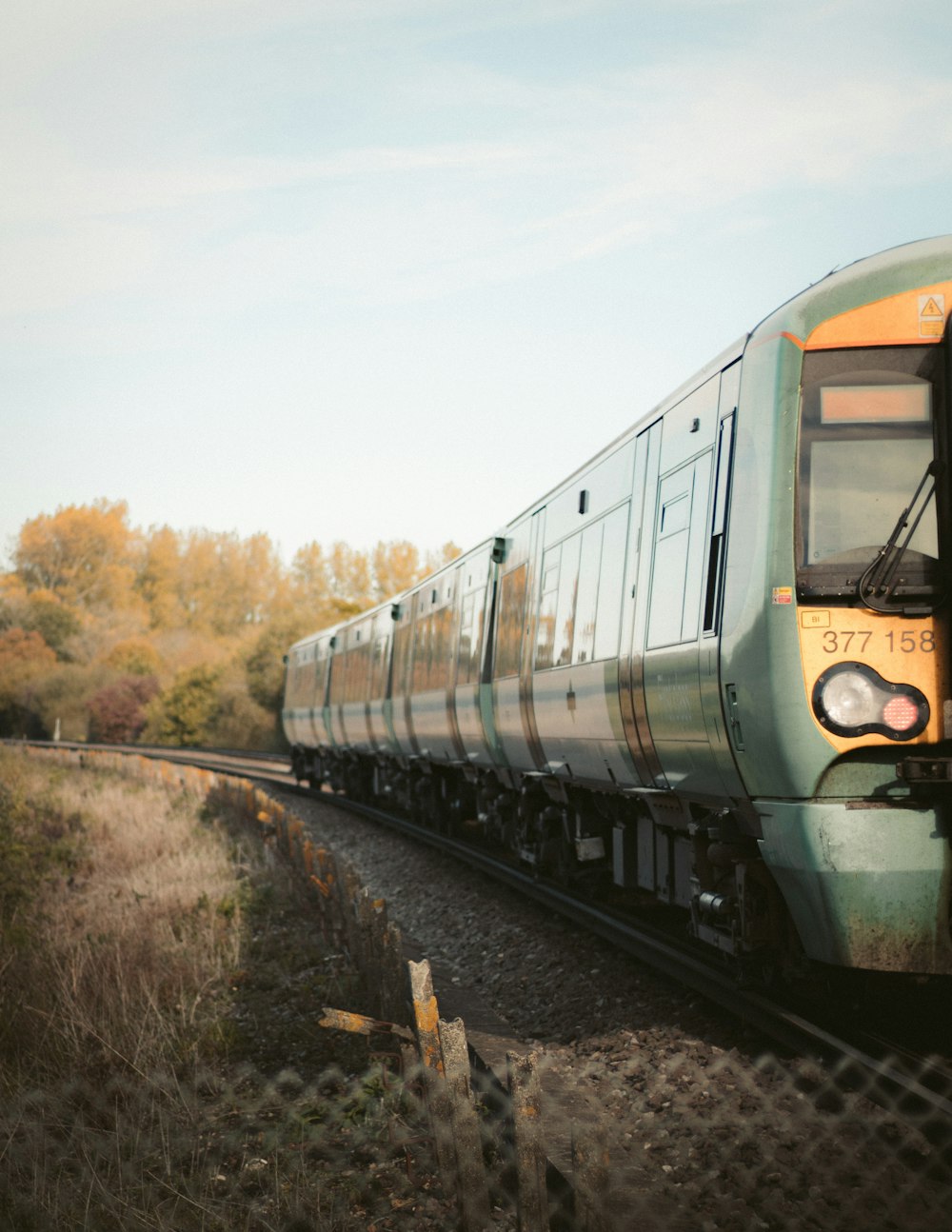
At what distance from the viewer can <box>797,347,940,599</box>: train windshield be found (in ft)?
18.3

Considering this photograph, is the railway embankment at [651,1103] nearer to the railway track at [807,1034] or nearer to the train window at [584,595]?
the railway track at [807,1034]

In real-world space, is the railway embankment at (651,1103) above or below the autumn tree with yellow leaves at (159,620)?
below

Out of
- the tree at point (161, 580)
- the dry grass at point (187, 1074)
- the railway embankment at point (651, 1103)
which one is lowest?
the dry grass at point (187, 1074)

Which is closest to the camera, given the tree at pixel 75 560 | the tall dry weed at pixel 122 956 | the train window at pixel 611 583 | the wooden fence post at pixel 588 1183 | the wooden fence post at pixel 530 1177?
the wooden fence post at pixel 588 1183

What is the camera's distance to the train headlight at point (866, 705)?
5.38 meters

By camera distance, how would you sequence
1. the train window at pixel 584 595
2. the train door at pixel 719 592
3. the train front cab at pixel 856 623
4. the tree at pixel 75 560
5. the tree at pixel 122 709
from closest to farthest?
the train front cab at pixel 856 623
the train door at pixel 719 592
the train window at pixel 584 595
the tree at pixel 122 709
the tree at pixel 75 560

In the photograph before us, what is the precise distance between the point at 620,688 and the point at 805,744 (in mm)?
2711

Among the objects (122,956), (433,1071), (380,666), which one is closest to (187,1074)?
(122,956)

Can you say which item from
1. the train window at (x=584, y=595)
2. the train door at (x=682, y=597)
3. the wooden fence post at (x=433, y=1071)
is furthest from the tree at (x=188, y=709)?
the wooden fence post at (x=433, y=1071)

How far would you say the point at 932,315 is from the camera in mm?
5676

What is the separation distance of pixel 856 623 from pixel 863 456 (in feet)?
2.40

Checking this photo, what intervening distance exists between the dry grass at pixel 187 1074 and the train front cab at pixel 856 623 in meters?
1.97

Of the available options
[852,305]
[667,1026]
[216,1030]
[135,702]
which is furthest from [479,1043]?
[135,702]

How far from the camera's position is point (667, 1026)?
6500 mm
